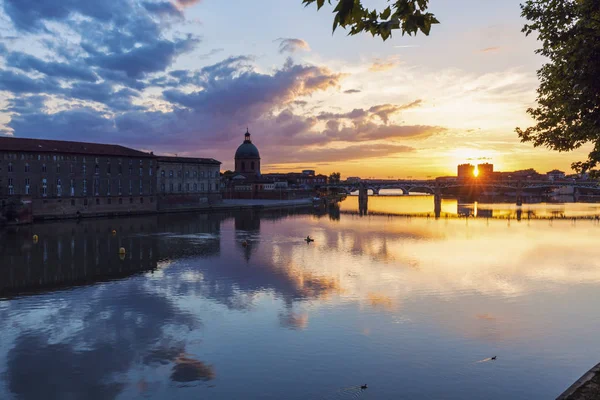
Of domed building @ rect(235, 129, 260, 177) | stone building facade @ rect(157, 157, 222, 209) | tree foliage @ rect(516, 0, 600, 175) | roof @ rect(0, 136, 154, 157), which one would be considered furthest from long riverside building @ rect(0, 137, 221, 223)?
tree foliage @ rect(516, 0, 600, 175)

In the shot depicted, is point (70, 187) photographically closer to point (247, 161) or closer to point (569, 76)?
point (569, 76)

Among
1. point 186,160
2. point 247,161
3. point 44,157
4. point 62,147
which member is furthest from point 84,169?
point 247,161

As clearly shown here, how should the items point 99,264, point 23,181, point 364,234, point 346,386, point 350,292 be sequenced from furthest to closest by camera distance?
point 23,181 → point 364,234 → point 99,264 → point 350,292 → point 346,386

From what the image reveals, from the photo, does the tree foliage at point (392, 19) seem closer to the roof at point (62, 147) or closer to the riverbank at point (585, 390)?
the riverbank at point (585, 390)

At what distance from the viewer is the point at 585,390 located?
12.5 metres

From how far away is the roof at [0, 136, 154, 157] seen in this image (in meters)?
78.1

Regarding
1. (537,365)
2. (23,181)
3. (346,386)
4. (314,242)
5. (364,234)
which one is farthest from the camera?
(23,181)

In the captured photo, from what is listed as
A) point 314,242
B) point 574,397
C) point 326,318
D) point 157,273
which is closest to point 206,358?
point 326,318

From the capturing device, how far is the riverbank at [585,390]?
12.1 meters

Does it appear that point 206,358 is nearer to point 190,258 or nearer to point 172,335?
point 172,335

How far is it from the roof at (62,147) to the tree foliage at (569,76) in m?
81.0

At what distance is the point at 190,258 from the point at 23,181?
49978 mm

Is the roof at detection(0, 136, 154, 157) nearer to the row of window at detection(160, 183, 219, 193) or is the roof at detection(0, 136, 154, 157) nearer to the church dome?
the row of window at detection(160, 183, 219, 193)

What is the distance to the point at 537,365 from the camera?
1856 cm
